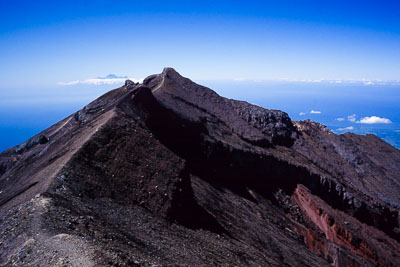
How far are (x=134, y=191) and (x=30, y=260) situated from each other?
7015mm

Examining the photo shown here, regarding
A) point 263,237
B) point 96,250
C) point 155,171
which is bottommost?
point 263,237

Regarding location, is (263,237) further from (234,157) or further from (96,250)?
(96,250)

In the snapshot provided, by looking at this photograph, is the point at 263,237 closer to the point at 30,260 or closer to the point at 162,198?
the point at 162,198

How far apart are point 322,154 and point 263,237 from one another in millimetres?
23390

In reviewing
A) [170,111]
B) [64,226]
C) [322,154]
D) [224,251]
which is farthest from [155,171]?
[322,154]

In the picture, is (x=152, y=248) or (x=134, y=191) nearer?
(x=152, y=248)

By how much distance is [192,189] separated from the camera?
1912 centimetres

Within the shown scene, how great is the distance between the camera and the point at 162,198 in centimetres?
1482

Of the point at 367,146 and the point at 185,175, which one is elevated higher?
the point at 367,146

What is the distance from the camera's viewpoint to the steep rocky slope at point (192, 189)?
1001 cm

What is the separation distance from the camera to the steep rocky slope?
10008 mm

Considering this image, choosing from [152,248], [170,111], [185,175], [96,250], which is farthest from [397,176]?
[96,250]

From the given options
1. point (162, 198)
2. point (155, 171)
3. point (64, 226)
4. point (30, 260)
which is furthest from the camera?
point (155, 171)

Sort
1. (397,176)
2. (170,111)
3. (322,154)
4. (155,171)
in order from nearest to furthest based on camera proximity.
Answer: (155,171)
(170,111)
(322,154)
(397,176)
